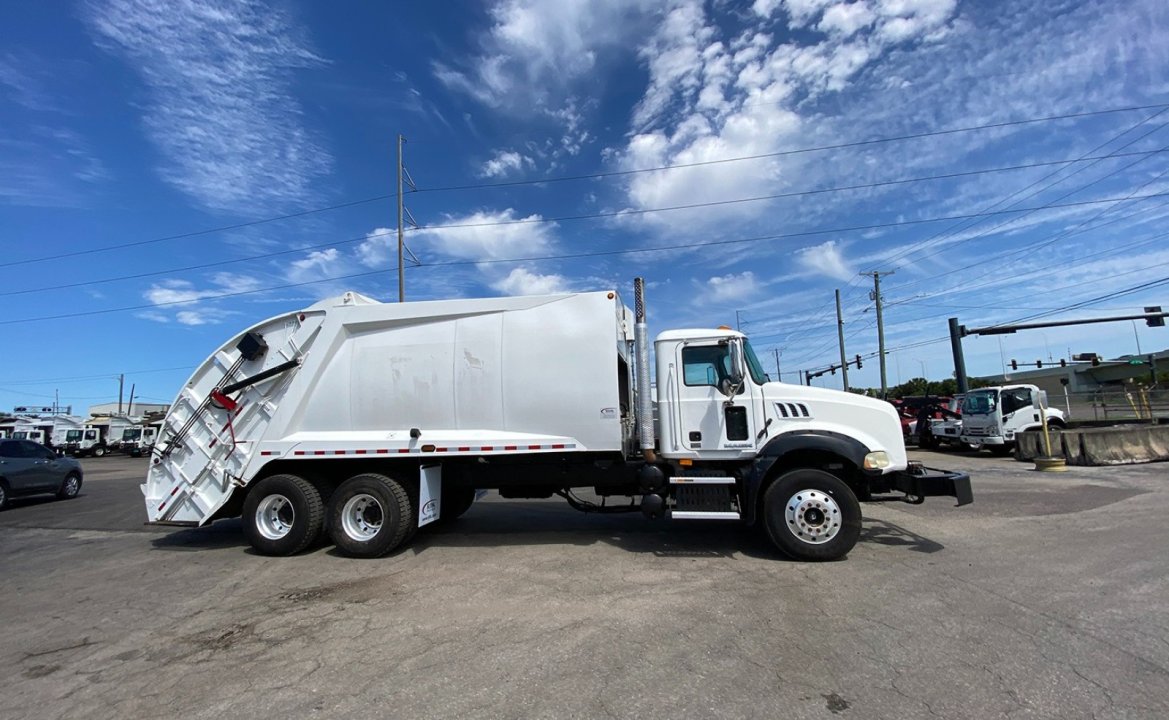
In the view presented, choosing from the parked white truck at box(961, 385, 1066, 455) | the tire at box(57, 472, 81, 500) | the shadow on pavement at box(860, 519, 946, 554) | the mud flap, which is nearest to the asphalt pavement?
the shadow on pavement at box(860, 519, 946, 554)

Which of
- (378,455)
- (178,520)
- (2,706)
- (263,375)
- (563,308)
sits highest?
(563,308)

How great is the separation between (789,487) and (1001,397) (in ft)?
52.8

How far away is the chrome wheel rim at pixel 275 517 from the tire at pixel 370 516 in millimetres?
653

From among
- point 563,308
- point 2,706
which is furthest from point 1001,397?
point 2,706

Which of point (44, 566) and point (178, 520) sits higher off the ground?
point (178, 520)

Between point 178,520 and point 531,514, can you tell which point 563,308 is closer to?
point 531,514

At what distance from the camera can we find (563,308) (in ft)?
23.1

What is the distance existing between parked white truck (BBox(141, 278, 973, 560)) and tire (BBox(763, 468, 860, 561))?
0.05 feet

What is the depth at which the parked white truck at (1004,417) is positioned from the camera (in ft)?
58.6

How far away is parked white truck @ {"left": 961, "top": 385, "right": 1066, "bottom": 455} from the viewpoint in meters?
17.9

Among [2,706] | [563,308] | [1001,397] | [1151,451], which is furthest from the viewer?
[1001,397]

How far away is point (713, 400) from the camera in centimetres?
686

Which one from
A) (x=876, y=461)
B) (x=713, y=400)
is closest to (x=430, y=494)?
(x=713, y=400)

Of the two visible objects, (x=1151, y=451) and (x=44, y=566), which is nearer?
(x=44, y=566)
